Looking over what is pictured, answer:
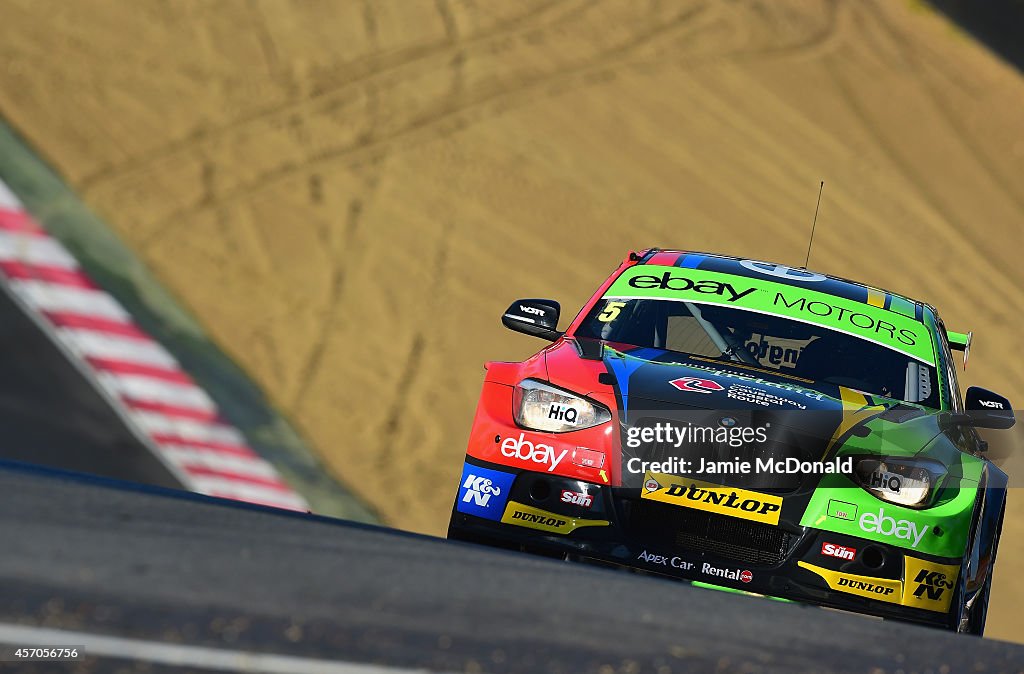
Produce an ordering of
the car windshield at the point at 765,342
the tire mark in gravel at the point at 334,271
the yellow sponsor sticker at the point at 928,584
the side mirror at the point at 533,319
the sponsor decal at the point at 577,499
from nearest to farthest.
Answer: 1. the yellow sponsor sticker at the point at 928,584
2. the sponsor decal at the point at 577,499
3. the car windshield at the point at 765,342
4. the side mirror at the point at 533,319
5. the tire mark in gravel at the point at 334,271

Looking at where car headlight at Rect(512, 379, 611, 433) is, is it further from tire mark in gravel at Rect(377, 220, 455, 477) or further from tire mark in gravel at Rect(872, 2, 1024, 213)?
tire mark in gravel at Rect(872, 2, 1024, 213)

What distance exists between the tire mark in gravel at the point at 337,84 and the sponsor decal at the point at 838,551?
25.4ft

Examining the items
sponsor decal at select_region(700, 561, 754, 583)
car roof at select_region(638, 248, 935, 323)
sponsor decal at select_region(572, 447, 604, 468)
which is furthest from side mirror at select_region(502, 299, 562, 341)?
sponsor decal at select_region(700, 561, 754, 583)

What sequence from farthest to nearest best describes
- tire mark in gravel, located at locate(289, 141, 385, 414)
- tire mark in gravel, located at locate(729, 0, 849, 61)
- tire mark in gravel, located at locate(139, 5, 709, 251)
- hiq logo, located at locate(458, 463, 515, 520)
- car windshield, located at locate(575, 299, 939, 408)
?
tire mark in gravel, located at locate(729, 0, 849, 61) → tire mark in gravel, located at locate(139, 5, 709, 251) → tire mark in gravel, located at locate(289, 141, 385, 414) → car windshield, located at locate(575, 299, 939, 408) → hiq logo, located at locate(458, 463, 515, 520)

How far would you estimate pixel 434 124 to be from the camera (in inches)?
515

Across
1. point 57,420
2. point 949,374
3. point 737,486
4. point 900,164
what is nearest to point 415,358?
point 57,420

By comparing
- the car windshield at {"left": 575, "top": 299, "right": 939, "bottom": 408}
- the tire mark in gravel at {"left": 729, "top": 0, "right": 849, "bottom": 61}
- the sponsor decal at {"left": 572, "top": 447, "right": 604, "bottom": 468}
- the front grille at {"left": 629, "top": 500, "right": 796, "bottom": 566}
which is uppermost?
the tire mark in gravel at {"left": 729, "top": 0, "right": 849, "bottom": 61}

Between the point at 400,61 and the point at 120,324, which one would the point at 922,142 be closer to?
the point at 400,61

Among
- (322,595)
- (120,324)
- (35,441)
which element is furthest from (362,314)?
(322,595)

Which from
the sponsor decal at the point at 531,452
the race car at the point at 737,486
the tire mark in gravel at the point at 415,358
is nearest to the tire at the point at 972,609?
the race car at the point at 737,486

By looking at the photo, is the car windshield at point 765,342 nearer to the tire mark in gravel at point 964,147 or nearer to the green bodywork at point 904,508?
the green bodywork at point 904,508

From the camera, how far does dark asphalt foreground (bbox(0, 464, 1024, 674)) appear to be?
3.79m

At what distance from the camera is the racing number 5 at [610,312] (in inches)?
262

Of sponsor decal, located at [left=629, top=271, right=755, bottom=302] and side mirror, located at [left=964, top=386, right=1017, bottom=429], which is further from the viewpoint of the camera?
sponsor decal, located at [left=629, top=271, right=755, bottom=302]
